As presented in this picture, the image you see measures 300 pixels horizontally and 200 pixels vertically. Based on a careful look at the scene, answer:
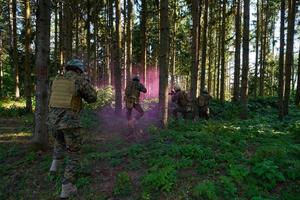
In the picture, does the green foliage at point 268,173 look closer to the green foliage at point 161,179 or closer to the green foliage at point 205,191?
the green foliage at point 205,191

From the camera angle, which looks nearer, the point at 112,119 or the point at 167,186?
the point at 167,186

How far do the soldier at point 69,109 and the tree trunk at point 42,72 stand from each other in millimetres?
2457

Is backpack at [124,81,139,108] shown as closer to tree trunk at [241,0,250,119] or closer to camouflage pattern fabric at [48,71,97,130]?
camouflage pattern fabric at [48,71,97,130]

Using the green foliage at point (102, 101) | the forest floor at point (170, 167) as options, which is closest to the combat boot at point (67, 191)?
the forest floor at point (170, 167)

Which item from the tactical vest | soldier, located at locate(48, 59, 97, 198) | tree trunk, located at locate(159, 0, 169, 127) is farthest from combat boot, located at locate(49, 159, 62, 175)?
tree trunk, located at locate(159, 0, 169, 127)

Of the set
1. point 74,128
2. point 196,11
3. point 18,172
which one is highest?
point 196,11

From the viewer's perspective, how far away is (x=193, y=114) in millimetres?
15891

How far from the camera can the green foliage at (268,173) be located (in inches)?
248

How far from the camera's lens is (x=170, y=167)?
6.57 metres

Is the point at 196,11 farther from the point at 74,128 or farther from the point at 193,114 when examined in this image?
the point at 74,128

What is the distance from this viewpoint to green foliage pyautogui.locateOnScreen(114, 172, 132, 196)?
614 centimetres

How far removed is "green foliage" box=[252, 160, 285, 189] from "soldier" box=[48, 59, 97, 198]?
374 centimetres

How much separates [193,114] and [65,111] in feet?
34.2

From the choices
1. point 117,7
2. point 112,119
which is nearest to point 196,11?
point 117,7
